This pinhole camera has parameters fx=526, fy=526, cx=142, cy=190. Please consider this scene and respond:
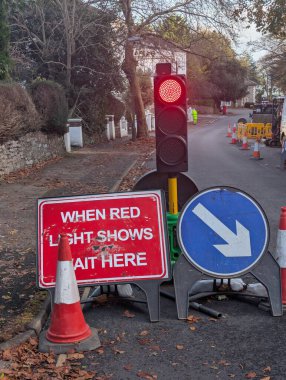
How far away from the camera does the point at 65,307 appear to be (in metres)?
4.24

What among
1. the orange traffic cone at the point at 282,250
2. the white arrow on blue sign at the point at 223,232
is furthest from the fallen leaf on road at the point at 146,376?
the orange traffic cone at the point at 282,250

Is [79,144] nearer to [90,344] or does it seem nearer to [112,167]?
[112,167]

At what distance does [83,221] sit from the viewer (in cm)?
493

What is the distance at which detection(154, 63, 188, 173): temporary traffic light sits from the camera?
17.4 ft

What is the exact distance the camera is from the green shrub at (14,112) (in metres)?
14.5

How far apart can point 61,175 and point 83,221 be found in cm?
1115

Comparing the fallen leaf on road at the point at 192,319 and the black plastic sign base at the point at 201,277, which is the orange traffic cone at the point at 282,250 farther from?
the fallen leaf on road at the point at 192,319

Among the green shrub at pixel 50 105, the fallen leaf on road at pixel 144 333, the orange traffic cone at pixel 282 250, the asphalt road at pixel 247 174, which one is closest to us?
the fallen leaf on road at pixel 144 333

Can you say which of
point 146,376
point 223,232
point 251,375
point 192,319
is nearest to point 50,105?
point 223,232

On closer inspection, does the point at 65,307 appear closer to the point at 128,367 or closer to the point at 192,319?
the point at 128,367

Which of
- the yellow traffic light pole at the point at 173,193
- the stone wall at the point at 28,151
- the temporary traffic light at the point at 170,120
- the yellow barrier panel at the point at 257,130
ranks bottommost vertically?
the yellow barrier panel at the point at 257,130

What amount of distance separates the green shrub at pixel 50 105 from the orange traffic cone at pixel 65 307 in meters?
15.5

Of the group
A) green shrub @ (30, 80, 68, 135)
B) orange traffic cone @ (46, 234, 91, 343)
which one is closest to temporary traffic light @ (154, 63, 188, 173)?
orange traffic cone @ (46, 234, 91, 343)

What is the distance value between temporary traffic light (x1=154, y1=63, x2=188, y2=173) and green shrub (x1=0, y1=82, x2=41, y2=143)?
9621 mm
